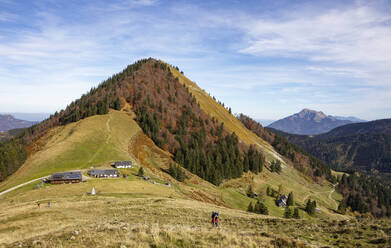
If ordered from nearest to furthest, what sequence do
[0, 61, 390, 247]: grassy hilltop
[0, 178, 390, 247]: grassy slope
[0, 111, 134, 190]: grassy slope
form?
1. [0, 178, 390, 247]: grassy slope
2. [0, 61, 390, 247]: grassy hilltop
3. [0, 111, 134, 190]: grassy slope

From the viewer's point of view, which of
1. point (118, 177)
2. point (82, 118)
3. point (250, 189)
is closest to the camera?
point (118, 177)

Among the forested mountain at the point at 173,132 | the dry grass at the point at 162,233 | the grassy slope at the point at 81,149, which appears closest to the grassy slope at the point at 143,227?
the dry grass at the point at 162,233

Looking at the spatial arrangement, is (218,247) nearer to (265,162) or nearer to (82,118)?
(82,118)

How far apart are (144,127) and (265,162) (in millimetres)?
98263

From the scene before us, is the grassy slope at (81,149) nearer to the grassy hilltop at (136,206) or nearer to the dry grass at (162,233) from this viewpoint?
the grassy hilltop at (136,206)

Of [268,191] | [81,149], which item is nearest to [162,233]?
[81,149]

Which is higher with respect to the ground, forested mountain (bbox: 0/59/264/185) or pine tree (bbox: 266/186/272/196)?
forested mountain (bbox: 0/59/264/185)

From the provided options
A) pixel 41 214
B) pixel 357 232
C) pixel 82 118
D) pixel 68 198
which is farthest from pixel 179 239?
pixel 82 118

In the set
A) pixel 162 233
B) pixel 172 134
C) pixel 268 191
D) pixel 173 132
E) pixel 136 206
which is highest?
pixel 173 132

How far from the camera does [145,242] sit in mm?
13539

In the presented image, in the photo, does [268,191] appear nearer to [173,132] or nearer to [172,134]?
[172,134]

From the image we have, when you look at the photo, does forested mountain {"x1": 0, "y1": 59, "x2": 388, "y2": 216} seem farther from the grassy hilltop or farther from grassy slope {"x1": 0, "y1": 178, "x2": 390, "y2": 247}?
grassy slope {"x1": 0, "y1": 178, "x2": 390, "y2": 247}

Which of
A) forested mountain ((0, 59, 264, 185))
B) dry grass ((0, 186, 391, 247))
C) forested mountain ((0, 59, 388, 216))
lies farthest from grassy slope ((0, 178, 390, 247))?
forested mountain ((0, 59, 264, 185))

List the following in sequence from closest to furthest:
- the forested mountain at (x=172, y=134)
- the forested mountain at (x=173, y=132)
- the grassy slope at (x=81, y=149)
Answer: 1. the grassy slope at (x=81, y=149)
2. the forested mountain at (x=172, y=134)
3. the forested mountain at (x=173, y=132)
